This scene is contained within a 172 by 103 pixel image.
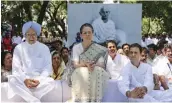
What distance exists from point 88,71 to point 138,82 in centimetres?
72

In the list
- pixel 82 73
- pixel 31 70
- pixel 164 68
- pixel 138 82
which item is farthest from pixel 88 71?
pixel 164 68

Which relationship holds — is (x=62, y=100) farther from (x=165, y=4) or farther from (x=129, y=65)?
(x=165, y=4)

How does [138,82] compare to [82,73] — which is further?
[138,82]

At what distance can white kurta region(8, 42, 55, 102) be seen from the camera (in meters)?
4.89

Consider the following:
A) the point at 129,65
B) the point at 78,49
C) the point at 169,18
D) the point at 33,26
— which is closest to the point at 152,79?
the point at 129,65

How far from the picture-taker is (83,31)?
4.90m

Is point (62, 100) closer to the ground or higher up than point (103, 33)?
closer to the ground

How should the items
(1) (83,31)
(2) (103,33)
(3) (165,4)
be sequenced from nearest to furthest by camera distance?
(1) (83,31)
(2) (103,33)
(3) (165,4)

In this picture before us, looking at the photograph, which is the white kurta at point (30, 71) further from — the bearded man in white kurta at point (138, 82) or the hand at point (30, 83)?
the bearded man in white kurta at point (138, 82)

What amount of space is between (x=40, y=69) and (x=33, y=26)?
61 cm

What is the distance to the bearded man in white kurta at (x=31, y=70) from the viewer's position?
489cm

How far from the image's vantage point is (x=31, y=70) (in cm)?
513

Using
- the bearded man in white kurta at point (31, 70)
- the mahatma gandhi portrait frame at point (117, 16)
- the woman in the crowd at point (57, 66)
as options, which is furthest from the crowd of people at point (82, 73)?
the mahatma gandhi portrait frame at point (117, 16)

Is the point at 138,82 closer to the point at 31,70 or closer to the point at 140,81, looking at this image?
the point at 140,81
